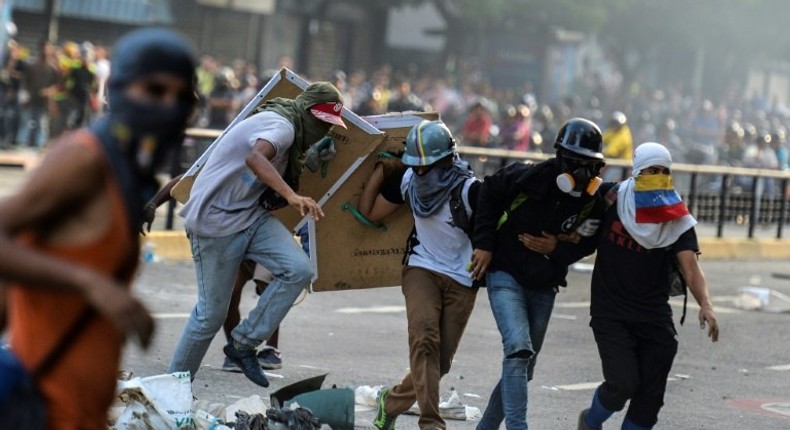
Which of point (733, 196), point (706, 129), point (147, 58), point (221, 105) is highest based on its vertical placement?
point (147, 58)

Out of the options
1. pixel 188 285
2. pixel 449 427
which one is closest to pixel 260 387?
pixel 449 427

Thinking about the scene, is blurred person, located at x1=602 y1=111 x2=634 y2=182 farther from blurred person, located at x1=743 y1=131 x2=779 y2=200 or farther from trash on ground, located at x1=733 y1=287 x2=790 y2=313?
trash on ground, located at x1=733 y1=287 x2=790 y2=313

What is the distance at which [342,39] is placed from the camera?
130ft

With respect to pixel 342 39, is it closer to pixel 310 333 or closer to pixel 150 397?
pixel 310 333

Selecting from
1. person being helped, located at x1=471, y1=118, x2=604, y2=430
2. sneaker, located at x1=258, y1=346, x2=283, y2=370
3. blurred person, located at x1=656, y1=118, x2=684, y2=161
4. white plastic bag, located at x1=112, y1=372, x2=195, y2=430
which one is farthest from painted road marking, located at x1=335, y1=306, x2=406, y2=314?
blurred person, located at x1=656, y1=118, x2=684, y2=161

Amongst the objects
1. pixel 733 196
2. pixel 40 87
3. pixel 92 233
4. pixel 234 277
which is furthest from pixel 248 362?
pixel 40 87

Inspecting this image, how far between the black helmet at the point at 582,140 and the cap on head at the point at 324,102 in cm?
135

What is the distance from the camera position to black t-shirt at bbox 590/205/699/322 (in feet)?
22.5

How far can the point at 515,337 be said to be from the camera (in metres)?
6.81

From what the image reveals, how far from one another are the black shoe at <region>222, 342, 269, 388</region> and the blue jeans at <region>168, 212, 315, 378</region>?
0.08 meters

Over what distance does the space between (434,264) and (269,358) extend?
2240mm

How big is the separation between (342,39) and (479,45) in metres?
4.28

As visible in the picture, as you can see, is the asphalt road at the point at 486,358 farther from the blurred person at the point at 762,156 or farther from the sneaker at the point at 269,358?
the blurred person at the point at 762,156

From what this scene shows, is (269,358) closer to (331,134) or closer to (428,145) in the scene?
(331,134)
